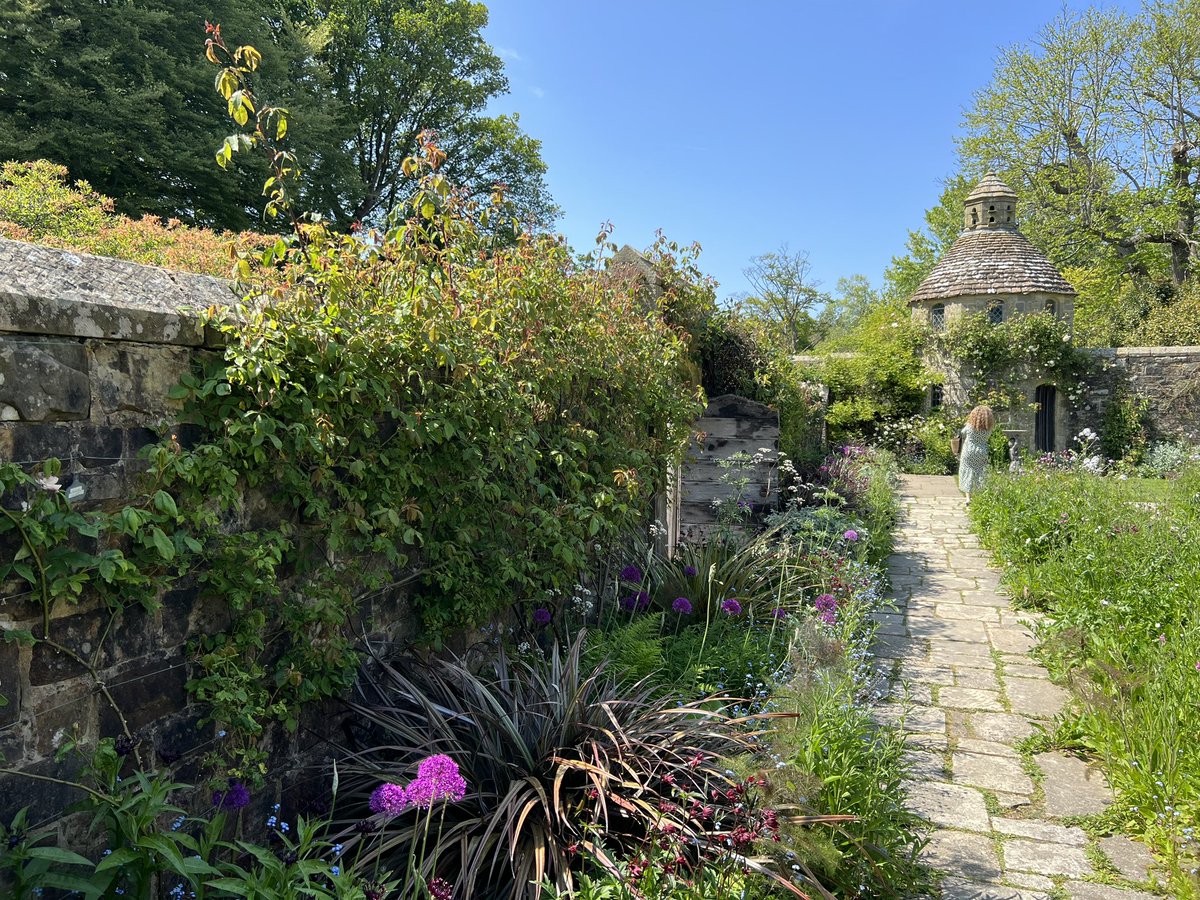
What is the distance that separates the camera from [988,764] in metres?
3.55

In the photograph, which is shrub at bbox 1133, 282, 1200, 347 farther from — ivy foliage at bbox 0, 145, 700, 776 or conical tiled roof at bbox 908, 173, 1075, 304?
ivy foliage at bbox 0, 145, 700, 776

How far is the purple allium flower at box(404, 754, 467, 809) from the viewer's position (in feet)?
5.76

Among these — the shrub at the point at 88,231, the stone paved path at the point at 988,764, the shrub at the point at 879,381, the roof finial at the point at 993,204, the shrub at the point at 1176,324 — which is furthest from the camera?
the roof finial at the point at 993,204

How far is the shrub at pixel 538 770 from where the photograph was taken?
7.47 ft

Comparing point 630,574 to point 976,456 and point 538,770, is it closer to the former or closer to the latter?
point 538,770

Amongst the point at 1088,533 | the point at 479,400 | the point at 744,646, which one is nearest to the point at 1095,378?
the point at 1088,533

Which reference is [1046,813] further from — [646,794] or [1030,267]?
[1030,267]

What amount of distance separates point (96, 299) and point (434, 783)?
4.90 ft

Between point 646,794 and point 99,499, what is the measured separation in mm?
1883

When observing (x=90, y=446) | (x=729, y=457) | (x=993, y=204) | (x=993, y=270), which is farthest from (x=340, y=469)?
(x=993, y=204)

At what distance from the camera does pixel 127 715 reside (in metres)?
2.01

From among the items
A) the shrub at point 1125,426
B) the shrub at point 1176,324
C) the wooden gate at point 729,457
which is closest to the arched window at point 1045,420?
the shrub at point 1125,426

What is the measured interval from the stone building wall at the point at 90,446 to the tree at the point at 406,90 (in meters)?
21.0

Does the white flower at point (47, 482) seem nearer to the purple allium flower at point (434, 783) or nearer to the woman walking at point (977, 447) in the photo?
the purple allium flower at point (434, 783)
